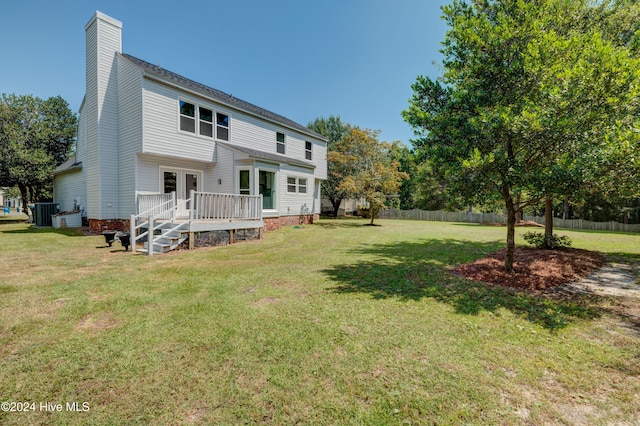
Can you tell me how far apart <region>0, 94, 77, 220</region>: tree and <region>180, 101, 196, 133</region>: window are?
16464 millimetres

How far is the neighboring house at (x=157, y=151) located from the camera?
11.1 metres

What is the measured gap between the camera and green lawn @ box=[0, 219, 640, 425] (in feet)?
7.22

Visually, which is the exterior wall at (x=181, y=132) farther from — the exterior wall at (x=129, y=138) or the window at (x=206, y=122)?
the window at (x=206, y=122)

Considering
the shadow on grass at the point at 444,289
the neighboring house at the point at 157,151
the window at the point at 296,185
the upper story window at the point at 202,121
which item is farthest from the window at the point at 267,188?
the shadow on grass at the point at 444,289

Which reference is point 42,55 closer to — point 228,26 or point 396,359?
point 228,26

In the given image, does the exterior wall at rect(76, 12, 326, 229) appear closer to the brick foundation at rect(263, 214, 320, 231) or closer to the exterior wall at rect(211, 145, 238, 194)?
the exterior wall at rect(211, 145, 238, 194)

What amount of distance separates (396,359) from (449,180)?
4.38 meters

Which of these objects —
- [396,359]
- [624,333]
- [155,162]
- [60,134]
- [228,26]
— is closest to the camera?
[396,359]

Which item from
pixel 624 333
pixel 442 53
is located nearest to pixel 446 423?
pixel 624 333

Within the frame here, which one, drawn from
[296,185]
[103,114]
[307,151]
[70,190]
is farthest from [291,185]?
[70,190]

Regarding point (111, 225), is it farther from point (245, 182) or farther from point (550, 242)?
point (550, 242)

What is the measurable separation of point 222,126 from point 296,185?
18.6ft

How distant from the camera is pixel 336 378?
256 centimetres

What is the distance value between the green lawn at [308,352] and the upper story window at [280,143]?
43.4 ft
